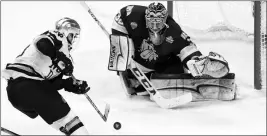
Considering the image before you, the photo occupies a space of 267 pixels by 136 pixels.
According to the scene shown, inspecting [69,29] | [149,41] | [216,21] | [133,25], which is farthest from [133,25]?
[216,21]

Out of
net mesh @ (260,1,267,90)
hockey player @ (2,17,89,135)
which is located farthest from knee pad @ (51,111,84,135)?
net mesh @ (260,1,267,90)

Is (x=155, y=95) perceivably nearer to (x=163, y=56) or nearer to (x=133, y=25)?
(x=163, y=56)

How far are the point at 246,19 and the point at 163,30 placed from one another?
1.53m

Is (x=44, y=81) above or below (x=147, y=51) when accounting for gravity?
above

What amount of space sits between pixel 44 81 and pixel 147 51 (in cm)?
102

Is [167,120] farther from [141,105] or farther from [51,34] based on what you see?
[51,34]

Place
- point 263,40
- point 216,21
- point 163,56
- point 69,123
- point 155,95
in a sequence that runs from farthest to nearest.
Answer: point 216,21 → point 263,40 → point 163,56 → point 155,95 → point 69,123

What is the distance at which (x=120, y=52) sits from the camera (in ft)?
9.70

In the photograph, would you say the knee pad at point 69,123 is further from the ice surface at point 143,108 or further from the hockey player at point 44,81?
the ice surface at point 143,108

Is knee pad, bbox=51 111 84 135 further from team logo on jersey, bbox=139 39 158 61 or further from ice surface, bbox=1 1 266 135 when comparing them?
team logo on jersey, bbox=139 39 158 61

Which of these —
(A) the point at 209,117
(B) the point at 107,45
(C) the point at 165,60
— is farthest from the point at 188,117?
(B) the point at 107,45

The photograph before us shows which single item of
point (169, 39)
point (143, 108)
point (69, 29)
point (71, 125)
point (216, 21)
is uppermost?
point (69, 29)

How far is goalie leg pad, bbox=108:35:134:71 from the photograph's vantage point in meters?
2.91

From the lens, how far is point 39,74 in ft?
6.93
